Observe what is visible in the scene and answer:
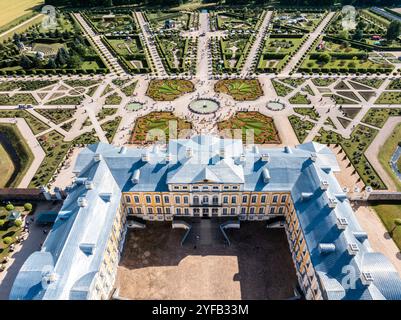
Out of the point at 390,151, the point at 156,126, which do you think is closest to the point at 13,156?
the point at 156,126

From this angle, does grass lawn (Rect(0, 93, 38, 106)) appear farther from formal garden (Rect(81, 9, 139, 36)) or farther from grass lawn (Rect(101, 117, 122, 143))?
formal garden (Rect(81, 9, 139, 36))

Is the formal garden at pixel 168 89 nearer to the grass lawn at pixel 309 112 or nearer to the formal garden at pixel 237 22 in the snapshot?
the grass lawn at pixel 309 112

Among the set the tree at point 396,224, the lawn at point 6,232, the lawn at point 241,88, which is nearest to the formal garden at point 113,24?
the lawn at point 241,88

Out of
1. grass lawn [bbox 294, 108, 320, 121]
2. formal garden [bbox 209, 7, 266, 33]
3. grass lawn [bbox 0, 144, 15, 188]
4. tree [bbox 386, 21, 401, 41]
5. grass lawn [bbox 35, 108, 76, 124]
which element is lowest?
grass lawn [bbox 0, 144, 15, 188]

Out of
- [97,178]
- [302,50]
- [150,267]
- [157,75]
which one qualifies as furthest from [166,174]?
[302,50]

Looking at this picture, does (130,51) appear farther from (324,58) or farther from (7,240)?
(7,240)

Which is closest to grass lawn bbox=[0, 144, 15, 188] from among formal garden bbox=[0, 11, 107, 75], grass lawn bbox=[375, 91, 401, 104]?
formal garden bbox=[0, 11, 107, 75]
